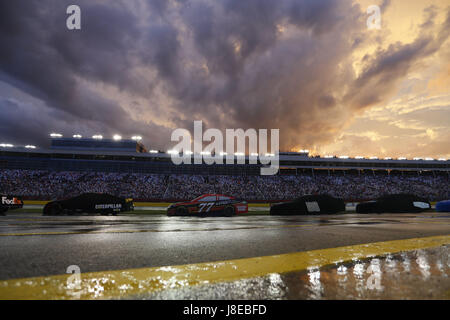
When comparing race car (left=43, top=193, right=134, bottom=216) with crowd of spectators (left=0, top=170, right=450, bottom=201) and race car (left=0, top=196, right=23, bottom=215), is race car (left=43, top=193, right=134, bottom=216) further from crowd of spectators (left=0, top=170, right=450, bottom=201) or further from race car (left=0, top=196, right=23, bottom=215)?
crowd of spectators (left=0, top=170, right=450, bottom=201)

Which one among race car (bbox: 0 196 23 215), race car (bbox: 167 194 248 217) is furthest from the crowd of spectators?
race car (bbox: 0 196 23 215)

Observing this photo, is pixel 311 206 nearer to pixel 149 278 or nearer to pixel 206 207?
pixel 206 207

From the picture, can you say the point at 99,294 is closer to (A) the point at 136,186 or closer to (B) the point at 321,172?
(A) the point at 136,186

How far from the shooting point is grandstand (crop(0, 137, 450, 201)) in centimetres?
3738

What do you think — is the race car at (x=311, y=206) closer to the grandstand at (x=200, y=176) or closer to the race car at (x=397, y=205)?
the race car at (x=397, y=205)

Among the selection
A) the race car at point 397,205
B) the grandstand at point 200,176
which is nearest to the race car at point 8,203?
the race car at point 397,205

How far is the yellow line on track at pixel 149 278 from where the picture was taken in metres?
1.19

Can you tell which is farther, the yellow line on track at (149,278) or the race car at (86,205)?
the race car at (86,205)

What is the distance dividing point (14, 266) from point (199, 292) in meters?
1.66

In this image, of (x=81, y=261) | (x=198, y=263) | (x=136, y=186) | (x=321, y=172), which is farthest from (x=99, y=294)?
(x=321, y=172)

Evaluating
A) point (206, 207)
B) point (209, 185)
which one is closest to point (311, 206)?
point (206, 207)

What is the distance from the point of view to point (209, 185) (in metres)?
39.2

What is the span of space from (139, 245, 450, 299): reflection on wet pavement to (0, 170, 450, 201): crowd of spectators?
1312 inches

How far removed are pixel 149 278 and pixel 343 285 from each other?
1.26 metres
